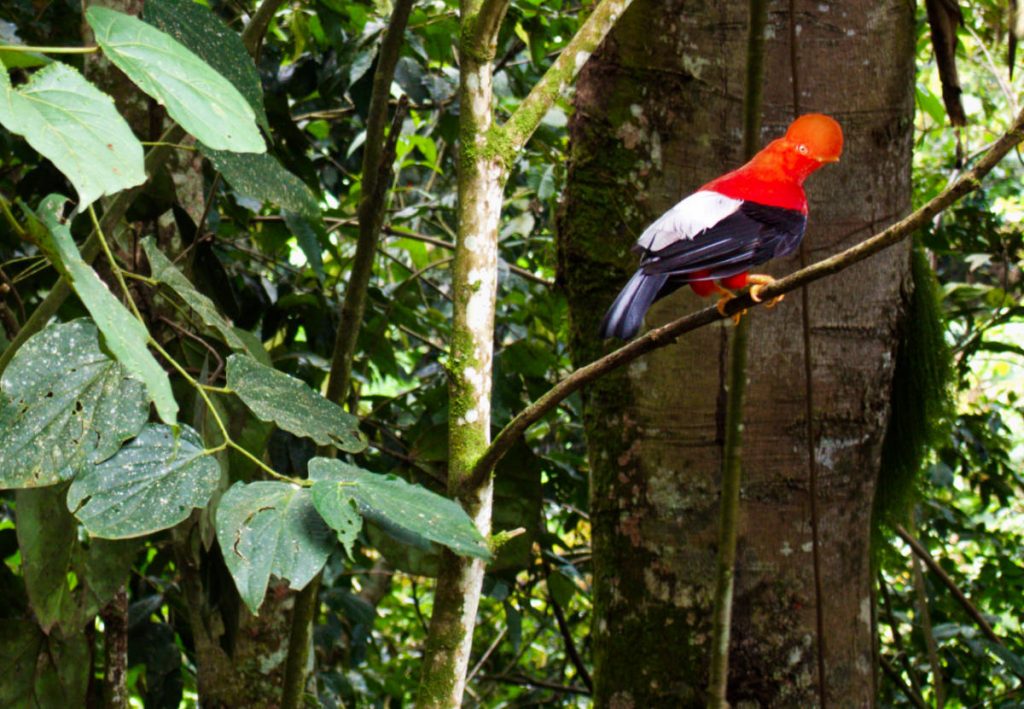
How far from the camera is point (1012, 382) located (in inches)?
172

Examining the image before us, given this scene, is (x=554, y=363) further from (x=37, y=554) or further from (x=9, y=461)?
(x=9, y=461)

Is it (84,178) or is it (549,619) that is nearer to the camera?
(84,178)

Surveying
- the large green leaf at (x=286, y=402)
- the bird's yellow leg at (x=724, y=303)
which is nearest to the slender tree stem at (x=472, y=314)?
the large green leaf at (x=286, y=402)

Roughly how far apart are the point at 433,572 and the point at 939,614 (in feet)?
7.24

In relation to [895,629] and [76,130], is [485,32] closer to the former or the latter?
[76,130]

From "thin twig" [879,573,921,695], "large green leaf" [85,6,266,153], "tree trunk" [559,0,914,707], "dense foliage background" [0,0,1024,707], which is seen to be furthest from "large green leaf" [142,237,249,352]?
"thin twig" [879,573,921,695]

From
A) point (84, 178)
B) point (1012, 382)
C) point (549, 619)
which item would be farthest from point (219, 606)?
point (1012, 382)

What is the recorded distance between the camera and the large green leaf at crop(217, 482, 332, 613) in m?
0.70

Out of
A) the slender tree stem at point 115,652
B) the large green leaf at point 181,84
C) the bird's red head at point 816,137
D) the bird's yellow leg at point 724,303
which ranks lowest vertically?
the slender tree stem at point 115,652

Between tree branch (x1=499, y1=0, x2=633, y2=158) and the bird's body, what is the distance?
0.60 feet

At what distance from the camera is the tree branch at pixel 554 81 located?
40.0 inches

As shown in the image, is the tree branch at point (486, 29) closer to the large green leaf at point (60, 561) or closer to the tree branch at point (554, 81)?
the tree branch at point (554, 81)

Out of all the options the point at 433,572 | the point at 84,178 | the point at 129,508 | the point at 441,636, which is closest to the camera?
the point at 84,178

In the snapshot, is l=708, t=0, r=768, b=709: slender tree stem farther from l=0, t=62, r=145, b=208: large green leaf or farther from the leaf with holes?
l=0, t=62, r=145, b=208: large green leaf
